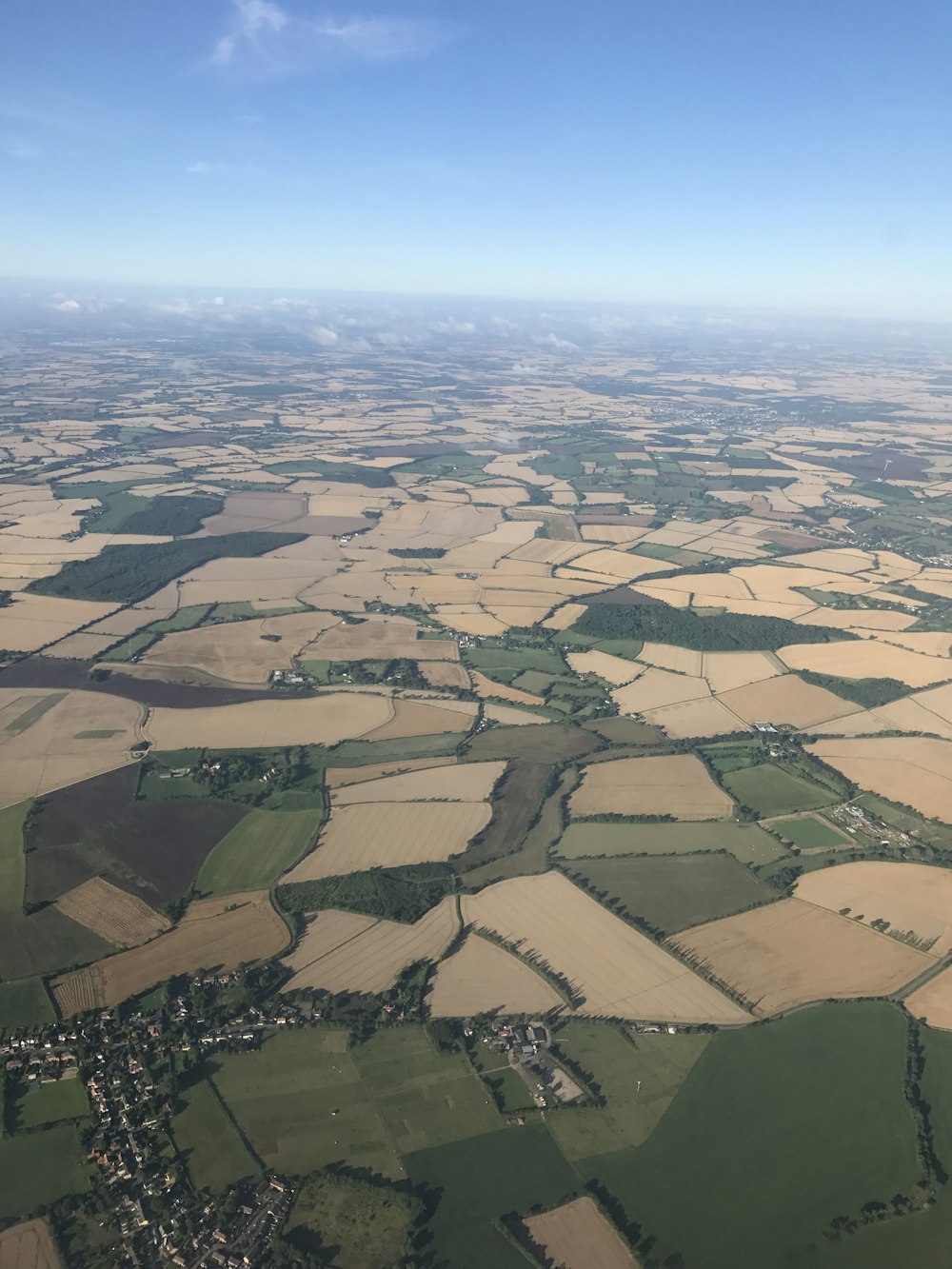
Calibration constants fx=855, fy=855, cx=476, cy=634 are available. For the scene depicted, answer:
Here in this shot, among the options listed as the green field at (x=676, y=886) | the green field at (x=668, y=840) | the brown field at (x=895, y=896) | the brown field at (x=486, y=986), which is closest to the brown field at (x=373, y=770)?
the green field at (x=668, y=840)

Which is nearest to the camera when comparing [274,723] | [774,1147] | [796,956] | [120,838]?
[774,1147]

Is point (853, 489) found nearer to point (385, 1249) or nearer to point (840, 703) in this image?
point (840, 703)

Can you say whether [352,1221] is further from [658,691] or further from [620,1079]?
[658,691]

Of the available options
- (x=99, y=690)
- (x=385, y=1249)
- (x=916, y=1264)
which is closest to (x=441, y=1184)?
(x=385, y=1249)

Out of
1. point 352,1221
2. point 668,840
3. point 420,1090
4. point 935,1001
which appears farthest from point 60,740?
point 935,1001

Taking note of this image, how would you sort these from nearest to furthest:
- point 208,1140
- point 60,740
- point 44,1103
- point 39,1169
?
1. point 39,1169
2. point 208,1140
3. point 44,1103
4. point 60,740

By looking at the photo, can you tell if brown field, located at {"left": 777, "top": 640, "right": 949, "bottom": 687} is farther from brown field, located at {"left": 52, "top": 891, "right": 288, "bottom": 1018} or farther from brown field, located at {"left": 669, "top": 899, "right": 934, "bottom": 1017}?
brown field, located at {"left": 52, "top": 891, "right": 288, "bottom": 1018}
